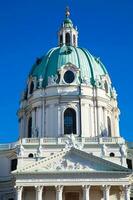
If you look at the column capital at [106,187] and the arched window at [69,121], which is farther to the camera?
the arched window at [69,121]

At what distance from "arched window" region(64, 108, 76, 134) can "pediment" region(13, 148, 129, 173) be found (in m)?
10.7

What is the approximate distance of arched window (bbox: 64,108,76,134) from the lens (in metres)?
64.6

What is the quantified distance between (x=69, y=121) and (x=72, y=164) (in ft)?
41.4

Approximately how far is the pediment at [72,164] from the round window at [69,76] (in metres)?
16.9

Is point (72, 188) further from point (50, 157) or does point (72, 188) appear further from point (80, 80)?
point (80, 80)

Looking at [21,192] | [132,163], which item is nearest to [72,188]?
[21,192]

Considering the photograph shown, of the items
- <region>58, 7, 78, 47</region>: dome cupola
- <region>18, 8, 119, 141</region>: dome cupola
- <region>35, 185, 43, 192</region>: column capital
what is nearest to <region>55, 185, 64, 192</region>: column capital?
<region>35, 185, 43, 192</region>: column capital

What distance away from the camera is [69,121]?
65438 millimetres

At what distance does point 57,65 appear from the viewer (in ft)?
228

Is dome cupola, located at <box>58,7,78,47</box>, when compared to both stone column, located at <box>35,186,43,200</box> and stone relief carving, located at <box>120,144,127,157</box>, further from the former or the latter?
stone column, located at <box>35,186,43,200</box>

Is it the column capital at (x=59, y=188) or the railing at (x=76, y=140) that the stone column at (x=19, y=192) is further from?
the railing at (x=76, y=140)

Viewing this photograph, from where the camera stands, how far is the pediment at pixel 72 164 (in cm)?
5312

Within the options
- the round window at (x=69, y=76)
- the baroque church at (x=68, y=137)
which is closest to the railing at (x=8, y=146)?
the baroque church at (x=68, y=137)

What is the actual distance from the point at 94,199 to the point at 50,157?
7.37 metres
